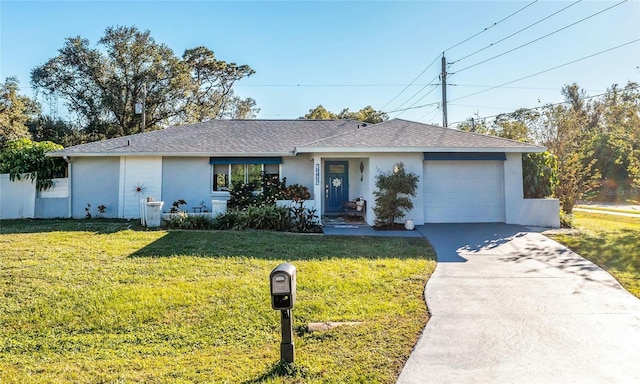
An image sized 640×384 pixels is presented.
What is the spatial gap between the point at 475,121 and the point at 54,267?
35874 millimetres

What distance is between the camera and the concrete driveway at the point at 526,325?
130 inches

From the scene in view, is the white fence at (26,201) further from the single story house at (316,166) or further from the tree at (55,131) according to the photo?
the tree at (55,131)

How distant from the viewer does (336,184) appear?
15.3m

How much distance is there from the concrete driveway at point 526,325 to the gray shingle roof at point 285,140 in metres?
5.05

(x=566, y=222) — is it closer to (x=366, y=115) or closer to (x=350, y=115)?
(x=366, y=115)

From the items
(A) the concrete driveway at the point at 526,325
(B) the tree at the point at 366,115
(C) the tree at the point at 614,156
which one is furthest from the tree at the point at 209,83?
(C) the tree at the point at 614,156

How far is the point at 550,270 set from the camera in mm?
6730

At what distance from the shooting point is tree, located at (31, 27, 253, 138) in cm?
2672

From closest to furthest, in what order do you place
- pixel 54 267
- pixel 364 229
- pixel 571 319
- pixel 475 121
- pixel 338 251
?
pixel 571 319 → pixel 54 267 → pixel 338 251 → pixel 364 229 → pixel 475 121

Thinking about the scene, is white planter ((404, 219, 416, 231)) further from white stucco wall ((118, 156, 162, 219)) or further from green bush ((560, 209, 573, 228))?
white stucco wall ((118, 156, 162, 219))

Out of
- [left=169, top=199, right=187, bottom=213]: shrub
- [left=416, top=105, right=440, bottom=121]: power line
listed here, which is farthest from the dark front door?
[left=416, top=105, right=440, bottom=121]: power line

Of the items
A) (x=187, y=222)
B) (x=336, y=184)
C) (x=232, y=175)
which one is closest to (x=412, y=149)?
(x=336, y=184)

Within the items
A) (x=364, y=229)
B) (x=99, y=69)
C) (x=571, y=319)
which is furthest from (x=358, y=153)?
(x=99, y=69)

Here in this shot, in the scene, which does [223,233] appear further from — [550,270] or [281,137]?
[550,270]
